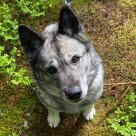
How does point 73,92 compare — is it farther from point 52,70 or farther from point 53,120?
point 53,120

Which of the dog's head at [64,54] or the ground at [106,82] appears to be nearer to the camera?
the dog's head at [64,54]

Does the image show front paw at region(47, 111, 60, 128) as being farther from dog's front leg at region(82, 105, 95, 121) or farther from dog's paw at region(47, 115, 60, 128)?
dog's front leg at region(82, 105, 95, 121)

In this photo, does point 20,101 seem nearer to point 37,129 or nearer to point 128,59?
point 37,129

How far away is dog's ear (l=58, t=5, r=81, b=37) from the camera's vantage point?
132 inches

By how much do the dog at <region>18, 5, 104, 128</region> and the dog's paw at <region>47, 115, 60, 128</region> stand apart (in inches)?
19.4

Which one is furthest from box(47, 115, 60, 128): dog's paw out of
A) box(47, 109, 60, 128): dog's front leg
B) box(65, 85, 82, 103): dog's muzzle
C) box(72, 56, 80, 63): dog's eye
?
box(72, 56, 80, 63): dog's eye

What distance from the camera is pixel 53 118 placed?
4.17 m

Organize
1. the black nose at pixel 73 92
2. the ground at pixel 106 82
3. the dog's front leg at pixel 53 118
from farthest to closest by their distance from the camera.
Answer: the ground at pixel 106 82
the dog's front leg at pixel 53 118
the black nose at pixel 73 92

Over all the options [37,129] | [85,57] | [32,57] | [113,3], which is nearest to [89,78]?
[85,57]

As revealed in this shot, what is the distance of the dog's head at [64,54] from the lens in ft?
11.1

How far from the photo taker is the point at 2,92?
4543 millimetres

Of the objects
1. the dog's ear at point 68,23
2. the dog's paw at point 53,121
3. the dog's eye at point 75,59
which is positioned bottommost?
the dog's paw at point 53,121

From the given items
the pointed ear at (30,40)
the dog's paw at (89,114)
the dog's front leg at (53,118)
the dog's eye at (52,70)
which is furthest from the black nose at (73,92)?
the dog's paw at (89,114)

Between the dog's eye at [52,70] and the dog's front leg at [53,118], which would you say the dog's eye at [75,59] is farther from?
the dog's front leg at [53,118]
